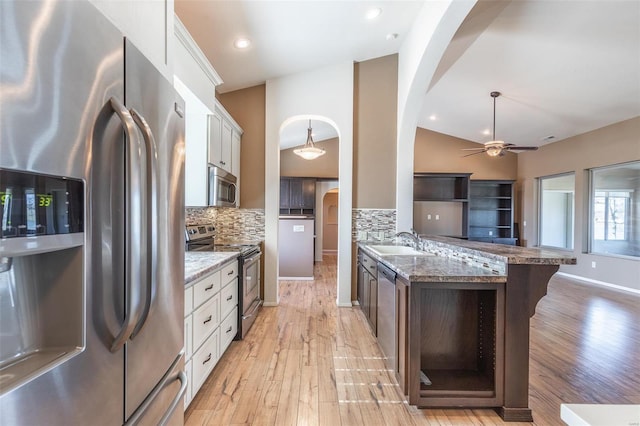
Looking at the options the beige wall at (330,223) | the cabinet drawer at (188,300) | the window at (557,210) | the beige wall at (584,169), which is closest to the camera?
the cabinet drawer at (188,300)

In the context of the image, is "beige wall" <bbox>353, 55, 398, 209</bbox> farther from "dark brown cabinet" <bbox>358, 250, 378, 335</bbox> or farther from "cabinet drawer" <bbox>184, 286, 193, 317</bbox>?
"cabinet drawer" <bbox>184, 286, 193, 317</bbox>

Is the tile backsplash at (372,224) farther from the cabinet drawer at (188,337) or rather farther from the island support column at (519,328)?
the cabinet drawer at (188,337)

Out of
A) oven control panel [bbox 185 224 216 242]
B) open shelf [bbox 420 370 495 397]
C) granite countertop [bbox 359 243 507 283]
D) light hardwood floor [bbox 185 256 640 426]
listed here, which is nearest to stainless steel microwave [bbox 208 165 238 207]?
oven control panel [bbox 185 224 216 242]

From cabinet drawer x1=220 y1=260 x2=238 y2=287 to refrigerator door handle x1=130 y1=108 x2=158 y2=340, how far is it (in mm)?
1719

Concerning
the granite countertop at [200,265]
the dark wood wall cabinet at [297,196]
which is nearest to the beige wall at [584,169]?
the dark wood wall cabinet at [297,196]

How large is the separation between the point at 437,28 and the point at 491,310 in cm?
266

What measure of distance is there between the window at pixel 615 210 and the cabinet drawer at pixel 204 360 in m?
7.07

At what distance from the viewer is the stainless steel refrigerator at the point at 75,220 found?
0.50 metres

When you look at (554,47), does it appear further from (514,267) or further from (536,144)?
(536,144)

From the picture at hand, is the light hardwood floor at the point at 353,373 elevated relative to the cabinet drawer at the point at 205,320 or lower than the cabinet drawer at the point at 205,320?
lower

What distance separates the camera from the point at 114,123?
73 cm

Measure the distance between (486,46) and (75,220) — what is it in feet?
16.5

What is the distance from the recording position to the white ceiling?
300cm

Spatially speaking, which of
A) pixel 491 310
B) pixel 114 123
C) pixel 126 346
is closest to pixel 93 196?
pixel 114 123
